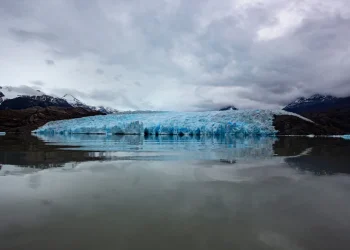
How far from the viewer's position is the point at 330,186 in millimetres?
4906

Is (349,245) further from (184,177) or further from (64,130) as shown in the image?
(64,130)

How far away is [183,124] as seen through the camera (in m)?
33.8

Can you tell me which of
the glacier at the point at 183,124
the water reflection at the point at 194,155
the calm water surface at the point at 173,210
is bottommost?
the calm water surface at the point at 173,210

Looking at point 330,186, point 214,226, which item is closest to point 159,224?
point 214,226

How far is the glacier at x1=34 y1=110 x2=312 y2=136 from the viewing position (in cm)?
3248

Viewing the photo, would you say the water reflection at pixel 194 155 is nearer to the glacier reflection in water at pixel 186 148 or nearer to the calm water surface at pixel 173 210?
the glacier reflection in water at pixel 186 148

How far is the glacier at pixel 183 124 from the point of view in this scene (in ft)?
107

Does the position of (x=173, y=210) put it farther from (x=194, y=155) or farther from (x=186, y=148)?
(x=186, y=148)

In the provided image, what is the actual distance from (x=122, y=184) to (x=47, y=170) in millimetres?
2409

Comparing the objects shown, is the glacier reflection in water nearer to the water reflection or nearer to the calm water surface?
the water reflection

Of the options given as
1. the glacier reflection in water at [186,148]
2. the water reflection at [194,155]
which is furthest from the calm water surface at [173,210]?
the glacier reflection in water at [186,148]

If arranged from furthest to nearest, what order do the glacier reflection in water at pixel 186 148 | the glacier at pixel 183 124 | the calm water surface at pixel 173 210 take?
the glacier at pixel 183 124 → the glacier reflection in water at pixel 186 148 → the calm water surface at pixel 173 210

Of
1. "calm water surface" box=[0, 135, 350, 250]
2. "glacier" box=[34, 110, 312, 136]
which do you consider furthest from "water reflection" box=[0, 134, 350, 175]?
"glacier" box=[34, 110, 312, 136]

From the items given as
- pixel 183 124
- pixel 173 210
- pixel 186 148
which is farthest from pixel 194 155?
pixel 183 124
